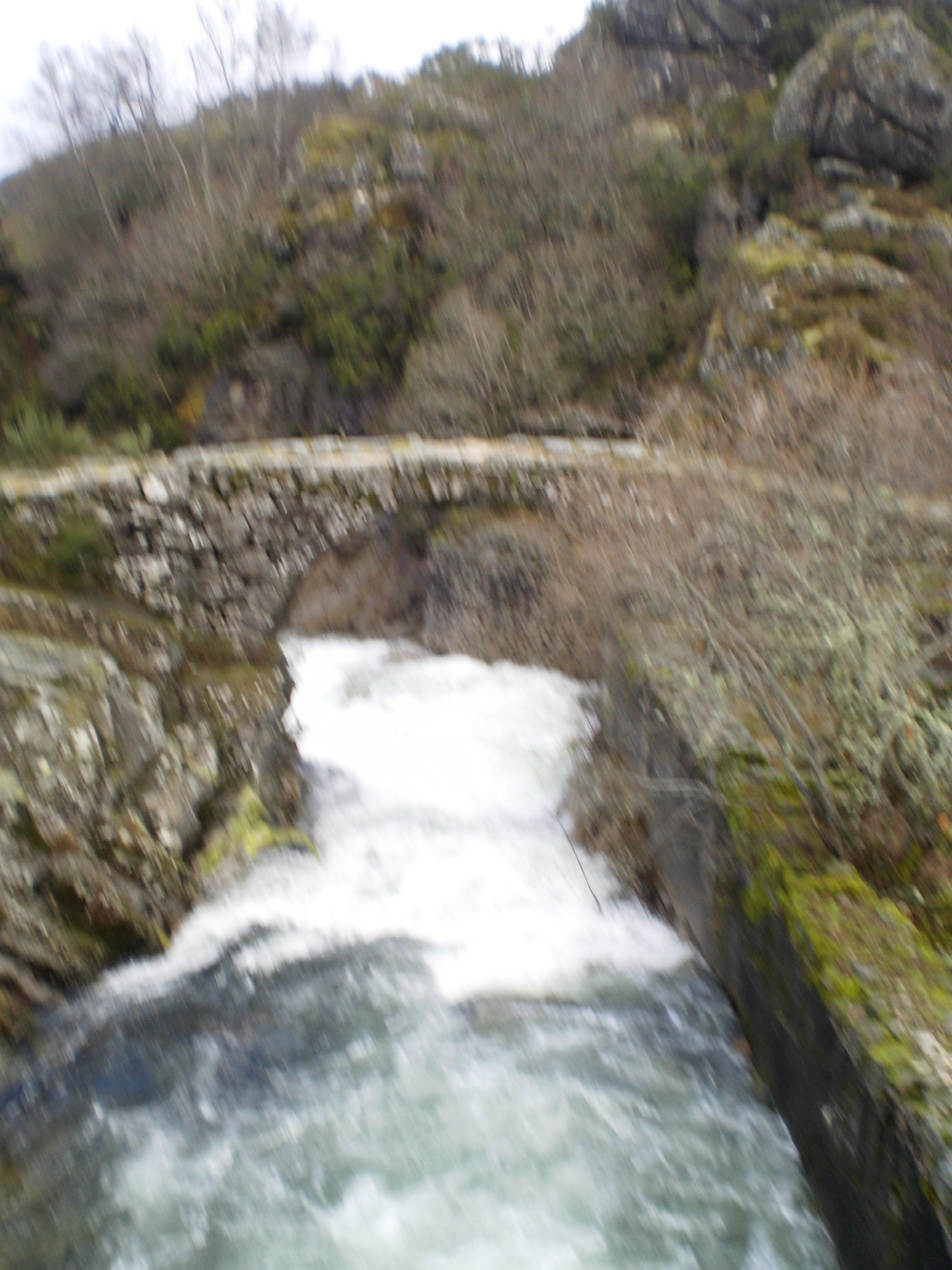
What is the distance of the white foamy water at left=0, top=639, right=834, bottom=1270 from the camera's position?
3.58m

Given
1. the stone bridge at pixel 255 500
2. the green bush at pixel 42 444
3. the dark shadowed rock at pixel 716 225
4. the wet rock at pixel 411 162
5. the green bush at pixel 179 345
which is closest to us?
the stone bridge at pixel 255 500

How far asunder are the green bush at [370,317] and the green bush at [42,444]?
22.2 feet

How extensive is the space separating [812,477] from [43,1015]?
22.2 feet

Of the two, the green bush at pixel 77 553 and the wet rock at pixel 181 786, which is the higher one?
the green bush at pixel 77 553

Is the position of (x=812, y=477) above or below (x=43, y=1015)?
above

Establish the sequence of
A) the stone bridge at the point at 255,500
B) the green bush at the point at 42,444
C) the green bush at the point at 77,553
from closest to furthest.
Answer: the green bush at the point at 77,553, the stone bridge at the point at 255,500, the green bush at the point at 42,444

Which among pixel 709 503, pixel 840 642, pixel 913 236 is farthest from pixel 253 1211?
pixel 913 236

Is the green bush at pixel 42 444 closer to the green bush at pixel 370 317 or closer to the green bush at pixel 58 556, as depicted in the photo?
the green bush at pixel 58 556

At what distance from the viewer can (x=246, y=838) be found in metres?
6.33

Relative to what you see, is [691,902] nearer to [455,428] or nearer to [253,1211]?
[253,1211]

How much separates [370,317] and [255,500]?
1012cm

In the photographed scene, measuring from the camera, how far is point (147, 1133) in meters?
4.11

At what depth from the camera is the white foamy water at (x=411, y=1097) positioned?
11.7 feet

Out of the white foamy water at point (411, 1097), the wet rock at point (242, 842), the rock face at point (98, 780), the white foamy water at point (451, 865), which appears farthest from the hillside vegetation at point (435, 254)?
the white foamy water at point (411, 1097)
